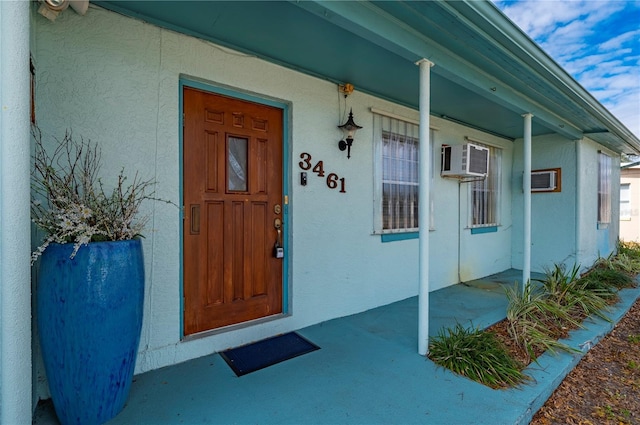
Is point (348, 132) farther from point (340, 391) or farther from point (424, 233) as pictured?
point (340, 391)

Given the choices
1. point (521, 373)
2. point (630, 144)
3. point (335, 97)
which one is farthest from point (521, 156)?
point (521, 373)

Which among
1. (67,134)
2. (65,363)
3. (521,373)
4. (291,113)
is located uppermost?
(291,113)

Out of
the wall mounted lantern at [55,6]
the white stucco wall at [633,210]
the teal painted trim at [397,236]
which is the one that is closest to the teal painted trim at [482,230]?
the teal painted trim at [397,236]

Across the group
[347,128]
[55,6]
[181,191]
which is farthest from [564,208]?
[55,6]

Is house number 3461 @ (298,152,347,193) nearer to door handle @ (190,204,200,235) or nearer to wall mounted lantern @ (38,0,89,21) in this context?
door handle @ (190,204,200,235)

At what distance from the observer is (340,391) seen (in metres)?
2.11

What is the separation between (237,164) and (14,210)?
1619mm

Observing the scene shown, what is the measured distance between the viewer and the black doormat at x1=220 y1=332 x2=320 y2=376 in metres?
2.43

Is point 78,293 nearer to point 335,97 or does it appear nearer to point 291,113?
point 291,113

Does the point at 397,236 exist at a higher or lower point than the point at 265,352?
higher

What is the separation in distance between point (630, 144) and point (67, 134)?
8597 millimetres

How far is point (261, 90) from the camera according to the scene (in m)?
2.85

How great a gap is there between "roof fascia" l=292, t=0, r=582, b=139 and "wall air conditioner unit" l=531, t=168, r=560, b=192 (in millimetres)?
2825

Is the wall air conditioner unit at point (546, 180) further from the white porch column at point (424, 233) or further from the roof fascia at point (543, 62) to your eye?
the white porch column at point (424, 233)
